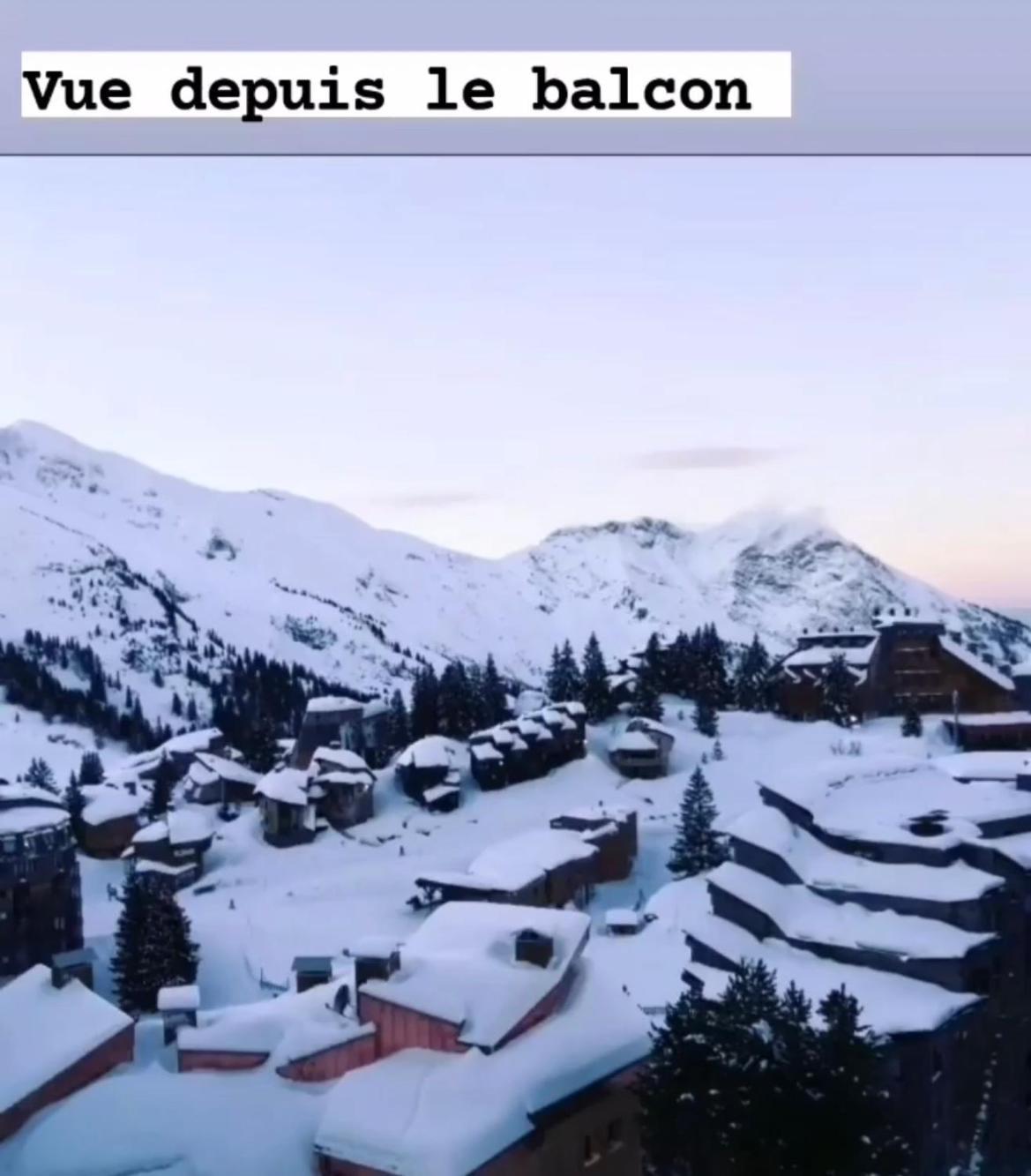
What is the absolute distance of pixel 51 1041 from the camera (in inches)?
139

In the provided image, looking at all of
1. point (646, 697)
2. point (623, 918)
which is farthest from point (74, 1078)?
point (646, 697)

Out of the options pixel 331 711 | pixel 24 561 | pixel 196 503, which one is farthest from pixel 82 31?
pixel 331 711

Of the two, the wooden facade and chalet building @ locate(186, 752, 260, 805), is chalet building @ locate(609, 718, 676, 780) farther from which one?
the wooden facade

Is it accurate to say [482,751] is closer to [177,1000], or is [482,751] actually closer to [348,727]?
[348,727]

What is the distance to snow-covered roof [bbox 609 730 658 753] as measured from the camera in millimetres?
4746

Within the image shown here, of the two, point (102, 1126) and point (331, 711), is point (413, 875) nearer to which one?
point (331, 711)

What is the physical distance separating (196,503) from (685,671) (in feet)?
7.98

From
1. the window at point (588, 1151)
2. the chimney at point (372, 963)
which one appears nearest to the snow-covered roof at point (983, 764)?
the window at point (588, 1151)

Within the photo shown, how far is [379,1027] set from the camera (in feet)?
11.8

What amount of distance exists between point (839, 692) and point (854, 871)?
0.83 meters

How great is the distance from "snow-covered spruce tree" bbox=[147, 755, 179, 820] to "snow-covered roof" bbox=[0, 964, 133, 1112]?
0.85 meters

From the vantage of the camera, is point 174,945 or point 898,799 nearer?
point 174,945

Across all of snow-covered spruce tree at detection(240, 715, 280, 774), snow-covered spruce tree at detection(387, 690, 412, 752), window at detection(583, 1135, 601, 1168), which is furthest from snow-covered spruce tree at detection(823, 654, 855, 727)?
snow-covered spruce tree at detection(240, 715, 280, 774)

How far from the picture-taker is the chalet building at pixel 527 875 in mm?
4262
